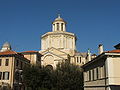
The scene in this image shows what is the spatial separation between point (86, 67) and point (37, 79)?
12174 millimetres

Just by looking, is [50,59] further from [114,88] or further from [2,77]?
[114,88]

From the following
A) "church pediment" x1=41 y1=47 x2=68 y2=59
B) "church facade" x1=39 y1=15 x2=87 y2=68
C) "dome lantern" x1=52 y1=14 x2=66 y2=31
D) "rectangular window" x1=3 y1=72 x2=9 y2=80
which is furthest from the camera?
"dome lantern" x1=52 y1=14 x2=66 y2=31

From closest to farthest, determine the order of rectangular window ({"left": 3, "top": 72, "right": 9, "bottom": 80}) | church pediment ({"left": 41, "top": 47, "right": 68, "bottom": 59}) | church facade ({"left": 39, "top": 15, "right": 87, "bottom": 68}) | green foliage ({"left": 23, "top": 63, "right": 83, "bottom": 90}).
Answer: green foliage ({"left": 23, "top": 63, "right": 83, "bottom": 90}) → rectangular window ({"left": 3, "top": 72, "right": 9, "bottom": 80}) → church facade ({"left": 39, "top": 15, "right": 87, "bottom": 68}) → church pediment ({"left": 41, "top": 47, "right": 68, "bottom": 59})

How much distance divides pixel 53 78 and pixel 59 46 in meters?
31.9

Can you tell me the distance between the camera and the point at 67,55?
66.3 metres

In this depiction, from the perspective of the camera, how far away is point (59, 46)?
232ft

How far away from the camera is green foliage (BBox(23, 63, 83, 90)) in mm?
37812

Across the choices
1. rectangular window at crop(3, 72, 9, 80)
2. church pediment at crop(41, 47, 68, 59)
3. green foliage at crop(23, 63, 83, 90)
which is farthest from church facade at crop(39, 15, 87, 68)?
green foliage at crop(23, 63, 83, 90)

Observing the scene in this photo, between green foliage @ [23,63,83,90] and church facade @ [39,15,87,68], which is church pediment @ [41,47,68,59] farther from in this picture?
green foliage @ [23,63,83,90]

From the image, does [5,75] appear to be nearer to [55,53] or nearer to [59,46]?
[55,53]

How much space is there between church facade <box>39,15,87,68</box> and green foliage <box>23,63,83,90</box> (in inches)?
950

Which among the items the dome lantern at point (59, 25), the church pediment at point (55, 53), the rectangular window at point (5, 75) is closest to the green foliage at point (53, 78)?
the rectangular window at point (5, 75)

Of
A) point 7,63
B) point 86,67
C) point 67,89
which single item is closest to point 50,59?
point 7,63

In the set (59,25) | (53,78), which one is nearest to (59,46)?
(59,25)
